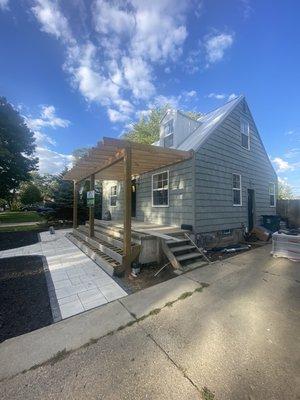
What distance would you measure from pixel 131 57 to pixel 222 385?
37.8 ft

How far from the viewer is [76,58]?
8758 millimetres

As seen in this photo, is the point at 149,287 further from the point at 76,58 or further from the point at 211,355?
the point at 76,58

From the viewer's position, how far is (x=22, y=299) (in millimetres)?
4012

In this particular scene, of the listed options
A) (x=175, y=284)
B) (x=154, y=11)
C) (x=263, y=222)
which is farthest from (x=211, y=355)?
(x=263, y=222)

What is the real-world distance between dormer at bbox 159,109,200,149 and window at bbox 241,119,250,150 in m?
2.25

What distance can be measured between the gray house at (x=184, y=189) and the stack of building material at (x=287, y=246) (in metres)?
2.08

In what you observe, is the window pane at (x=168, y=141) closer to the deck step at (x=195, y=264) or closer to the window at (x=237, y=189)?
the window at (x=237, y=189)

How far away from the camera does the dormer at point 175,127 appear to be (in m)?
9.26

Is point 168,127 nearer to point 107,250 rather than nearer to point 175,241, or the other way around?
point 175,241

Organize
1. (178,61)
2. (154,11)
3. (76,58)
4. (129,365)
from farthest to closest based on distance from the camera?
(178,61), (76,58), (154,11), (129,365)

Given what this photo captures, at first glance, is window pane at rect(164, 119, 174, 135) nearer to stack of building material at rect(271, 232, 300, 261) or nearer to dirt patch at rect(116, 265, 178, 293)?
stack of building material at rect(271, 232, 300, 261)

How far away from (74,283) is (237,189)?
7922mm

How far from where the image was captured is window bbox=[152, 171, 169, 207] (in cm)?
877

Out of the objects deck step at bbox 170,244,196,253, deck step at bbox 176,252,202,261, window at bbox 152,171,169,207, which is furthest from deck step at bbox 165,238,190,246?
window at bbox 152,171,169,207
